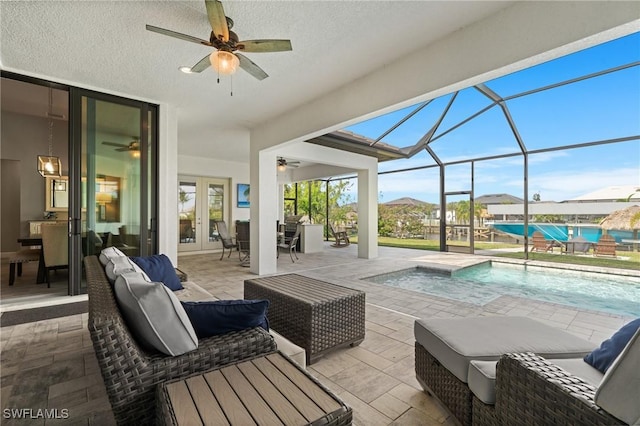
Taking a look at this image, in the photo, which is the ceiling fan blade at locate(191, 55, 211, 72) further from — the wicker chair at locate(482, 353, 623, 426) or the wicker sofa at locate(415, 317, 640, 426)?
the wicker chair at locate(482, 353, 623, 426)

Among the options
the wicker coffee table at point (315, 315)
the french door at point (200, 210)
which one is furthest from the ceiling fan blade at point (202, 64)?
the french door at point (200, 210)

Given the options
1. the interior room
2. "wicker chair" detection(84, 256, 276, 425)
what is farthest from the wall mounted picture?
"wicker chair" detection(84, 256, 276, 425)

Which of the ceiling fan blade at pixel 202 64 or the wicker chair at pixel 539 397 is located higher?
the ceiling fan blade at pixel 202 64

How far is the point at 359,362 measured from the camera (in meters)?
2.24

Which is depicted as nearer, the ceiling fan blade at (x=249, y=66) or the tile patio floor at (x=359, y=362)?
the tile patio floor at (x=359, y=362)

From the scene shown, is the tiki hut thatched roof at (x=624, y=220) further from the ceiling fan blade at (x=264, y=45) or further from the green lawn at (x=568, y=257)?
the ceiling fan blade at (x=264, y=45)

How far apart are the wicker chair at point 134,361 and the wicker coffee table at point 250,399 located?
5cm

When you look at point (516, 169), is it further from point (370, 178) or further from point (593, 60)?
point (370, 178)

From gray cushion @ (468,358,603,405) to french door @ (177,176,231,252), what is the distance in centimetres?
852

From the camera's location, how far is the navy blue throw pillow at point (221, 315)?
1391 millimetres

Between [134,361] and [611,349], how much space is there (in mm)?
1989

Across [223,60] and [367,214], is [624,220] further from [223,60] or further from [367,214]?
[223,60]

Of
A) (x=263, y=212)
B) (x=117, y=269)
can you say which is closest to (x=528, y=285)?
(x=263, y=212)

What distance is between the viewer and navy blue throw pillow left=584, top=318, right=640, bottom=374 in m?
1.19
